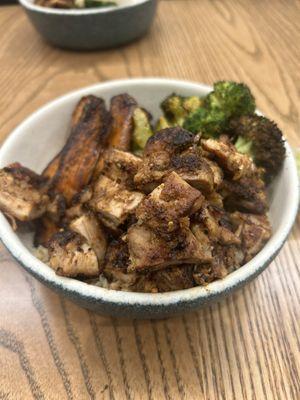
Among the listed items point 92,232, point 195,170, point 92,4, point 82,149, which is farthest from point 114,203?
point 92,4

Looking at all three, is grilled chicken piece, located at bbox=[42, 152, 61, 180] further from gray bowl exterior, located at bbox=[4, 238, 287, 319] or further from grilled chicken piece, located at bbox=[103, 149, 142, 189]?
gray bowl exterior, located at bbox=[4, 238, 287, 319]

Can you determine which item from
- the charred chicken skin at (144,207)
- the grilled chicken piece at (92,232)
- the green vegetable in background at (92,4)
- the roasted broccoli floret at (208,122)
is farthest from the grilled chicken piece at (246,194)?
the green vegetable in background at (92,4)

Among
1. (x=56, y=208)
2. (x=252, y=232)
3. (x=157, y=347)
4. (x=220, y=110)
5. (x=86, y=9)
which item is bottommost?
(x=157, y=347)

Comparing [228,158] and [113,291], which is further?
[228,158]

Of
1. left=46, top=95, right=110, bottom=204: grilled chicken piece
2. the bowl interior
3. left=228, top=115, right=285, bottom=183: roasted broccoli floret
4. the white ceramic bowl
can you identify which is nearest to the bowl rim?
the bowl interior

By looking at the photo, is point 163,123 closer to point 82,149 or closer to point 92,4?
point 82,149

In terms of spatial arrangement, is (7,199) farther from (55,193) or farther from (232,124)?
(232,124)

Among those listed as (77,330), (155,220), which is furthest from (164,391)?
(155,220)
